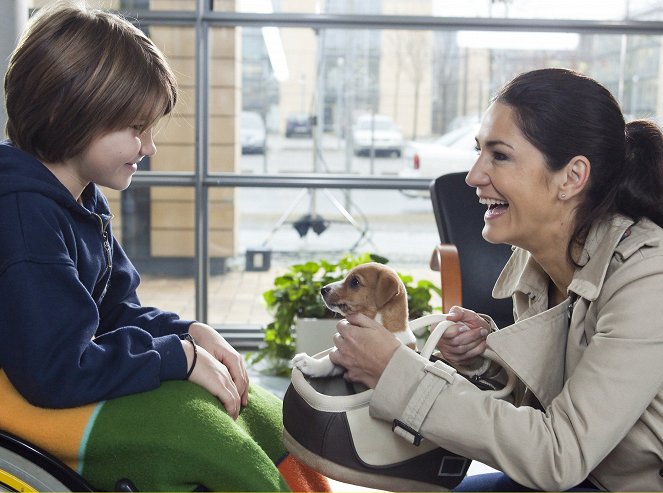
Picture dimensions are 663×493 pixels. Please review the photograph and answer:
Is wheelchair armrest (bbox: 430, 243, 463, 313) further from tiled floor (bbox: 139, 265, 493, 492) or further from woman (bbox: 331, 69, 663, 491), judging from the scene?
tiled floor (bbox: 139, 265, 493, 492)

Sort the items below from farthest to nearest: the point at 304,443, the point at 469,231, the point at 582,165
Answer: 1. the point at 469,231
2. the point at 582,165
3. the point at 304,443

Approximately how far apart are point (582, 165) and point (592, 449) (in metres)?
0.49

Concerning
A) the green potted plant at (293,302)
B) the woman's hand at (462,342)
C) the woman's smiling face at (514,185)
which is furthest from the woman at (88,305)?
the green potted plant at (293,302)

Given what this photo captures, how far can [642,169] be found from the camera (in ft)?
5.10

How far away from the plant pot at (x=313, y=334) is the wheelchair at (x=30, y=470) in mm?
2909

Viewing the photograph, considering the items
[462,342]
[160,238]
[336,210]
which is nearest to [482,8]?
[336,210]

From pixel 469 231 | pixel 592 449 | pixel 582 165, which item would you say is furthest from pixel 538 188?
pixel 469 231

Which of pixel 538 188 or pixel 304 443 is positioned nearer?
pixel 304 443

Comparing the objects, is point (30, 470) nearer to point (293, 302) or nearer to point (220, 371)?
point (220, 371)

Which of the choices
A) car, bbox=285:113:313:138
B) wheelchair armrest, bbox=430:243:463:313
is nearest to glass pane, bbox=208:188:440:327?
car, bbox=285:113:313:138

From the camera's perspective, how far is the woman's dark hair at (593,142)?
1.54 metres

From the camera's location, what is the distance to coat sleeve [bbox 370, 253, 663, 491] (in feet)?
4.38

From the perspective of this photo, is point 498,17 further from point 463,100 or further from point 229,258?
point 229,258

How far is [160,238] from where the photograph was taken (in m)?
5.05
